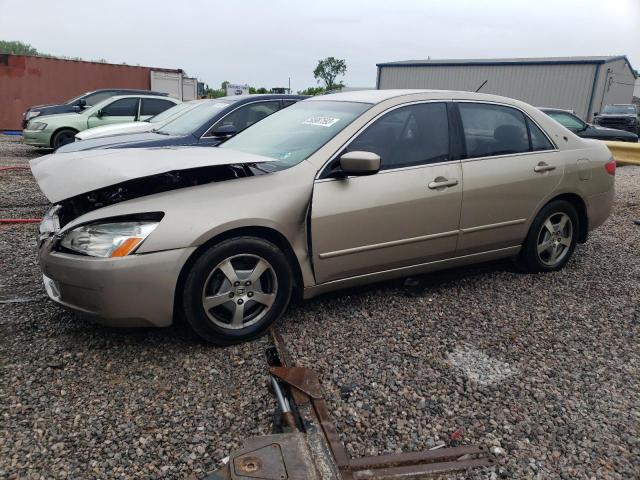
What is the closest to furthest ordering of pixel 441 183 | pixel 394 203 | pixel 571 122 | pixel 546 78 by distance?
pixel 394 203, pixel 441 183, pixel 571 122, pixel 546 78

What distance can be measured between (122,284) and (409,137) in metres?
2.17

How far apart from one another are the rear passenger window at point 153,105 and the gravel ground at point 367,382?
8416 millimetres

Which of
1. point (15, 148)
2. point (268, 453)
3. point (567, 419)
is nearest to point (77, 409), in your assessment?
point (268, 453)

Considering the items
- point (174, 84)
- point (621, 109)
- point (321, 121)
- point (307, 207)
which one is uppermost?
point (621, 109)

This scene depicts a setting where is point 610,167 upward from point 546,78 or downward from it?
downward

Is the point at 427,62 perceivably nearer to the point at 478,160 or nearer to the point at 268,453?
the point at 478,160

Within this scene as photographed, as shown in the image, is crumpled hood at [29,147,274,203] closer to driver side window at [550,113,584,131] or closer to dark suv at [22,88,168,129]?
dark suv at [22,88,168,129]

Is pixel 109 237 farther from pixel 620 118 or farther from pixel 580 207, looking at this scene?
pixel 620 118

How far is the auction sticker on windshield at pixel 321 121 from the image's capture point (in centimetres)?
371

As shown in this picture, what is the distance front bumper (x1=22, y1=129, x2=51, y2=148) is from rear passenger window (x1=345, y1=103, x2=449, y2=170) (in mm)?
10334

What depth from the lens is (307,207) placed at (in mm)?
3254

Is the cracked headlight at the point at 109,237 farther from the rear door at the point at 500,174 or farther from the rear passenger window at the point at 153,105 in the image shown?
the rear passenger window at the point at 153,105

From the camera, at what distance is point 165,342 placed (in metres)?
3.18

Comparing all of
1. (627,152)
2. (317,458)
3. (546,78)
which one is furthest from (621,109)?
(317,458)
